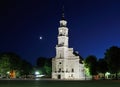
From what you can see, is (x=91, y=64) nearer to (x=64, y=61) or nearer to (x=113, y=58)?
(x=64, y=61)

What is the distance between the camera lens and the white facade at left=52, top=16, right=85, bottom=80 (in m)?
161

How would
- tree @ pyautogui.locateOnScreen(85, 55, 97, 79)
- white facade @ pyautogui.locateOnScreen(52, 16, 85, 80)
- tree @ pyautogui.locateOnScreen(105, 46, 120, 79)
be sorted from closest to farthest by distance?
tree @ pyautogui.locateOnScreen(105, 46, 120, 79) < white facade @ pyautogui.locateOnScreen(52, 16, 85, 80) < tree @ pyautogui.locateOnScreen(85, 55, 97, 79)

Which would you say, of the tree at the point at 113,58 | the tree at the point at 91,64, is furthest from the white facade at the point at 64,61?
the tree at the point at 113,58

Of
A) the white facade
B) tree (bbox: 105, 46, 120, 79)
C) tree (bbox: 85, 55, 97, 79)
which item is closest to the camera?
tree (bbox: 105, 46, 120, 79)

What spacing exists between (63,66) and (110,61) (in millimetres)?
40550

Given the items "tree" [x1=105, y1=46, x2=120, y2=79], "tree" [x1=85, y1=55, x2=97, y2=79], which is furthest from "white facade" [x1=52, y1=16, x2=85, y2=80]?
"tree" [x1=105, y1=46, x2=120, y2=79]

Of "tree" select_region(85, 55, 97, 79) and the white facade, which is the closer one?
the white facade

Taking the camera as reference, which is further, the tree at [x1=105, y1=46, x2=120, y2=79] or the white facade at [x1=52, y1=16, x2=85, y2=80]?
the white facade at [x1=52, y1=16, x2=85, y2=80]

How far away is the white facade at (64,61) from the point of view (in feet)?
528

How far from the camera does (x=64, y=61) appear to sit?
16225 cm

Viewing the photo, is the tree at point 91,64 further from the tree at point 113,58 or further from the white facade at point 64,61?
the tree at point 113,58

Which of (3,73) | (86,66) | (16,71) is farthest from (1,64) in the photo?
(86,66)

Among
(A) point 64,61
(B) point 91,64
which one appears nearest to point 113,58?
(A) point 64,61

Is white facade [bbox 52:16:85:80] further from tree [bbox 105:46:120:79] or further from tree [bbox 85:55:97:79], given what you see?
tree [bbox 105:46:120:79]
